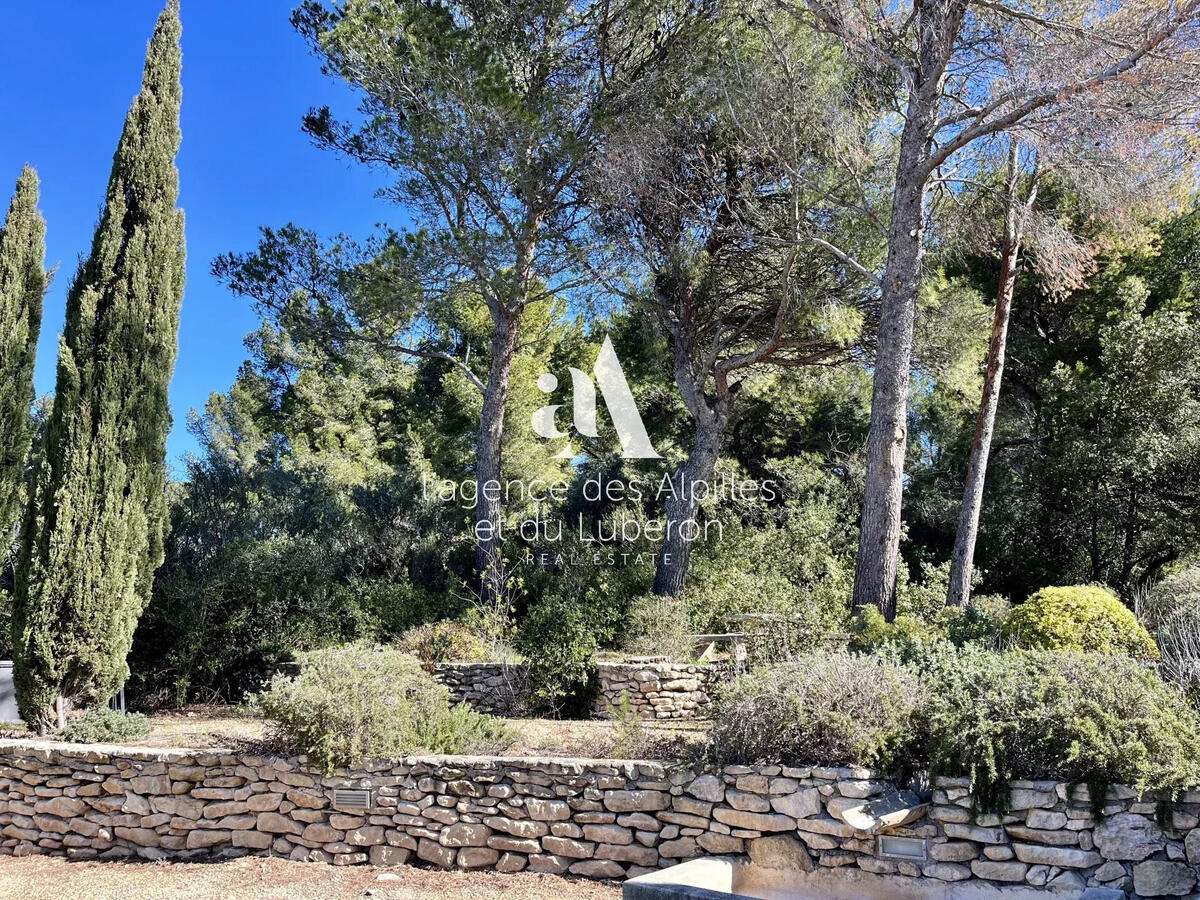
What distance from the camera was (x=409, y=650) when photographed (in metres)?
9.42

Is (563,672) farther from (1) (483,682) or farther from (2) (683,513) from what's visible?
(2) (683,513)

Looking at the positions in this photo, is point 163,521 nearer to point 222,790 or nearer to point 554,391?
point 222,790

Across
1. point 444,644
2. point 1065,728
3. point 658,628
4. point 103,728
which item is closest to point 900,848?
point 1065,728

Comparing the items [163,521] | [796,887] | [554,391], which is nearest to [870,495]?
[796,887]

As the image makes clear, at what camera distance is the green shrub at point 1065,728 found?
157 inches

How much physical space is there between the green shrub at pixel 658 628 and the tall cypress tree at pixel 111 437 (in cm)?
491

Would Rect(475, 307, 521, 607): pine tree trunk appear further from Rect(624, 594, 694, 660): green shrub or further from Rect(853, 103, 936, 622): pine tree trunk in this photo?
Rect(853, 103, 936, 622): pine tree trunk

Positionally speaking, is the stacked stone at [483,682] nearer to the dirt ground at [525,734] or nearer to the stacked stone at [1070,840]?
the dirt ground at [525,734]

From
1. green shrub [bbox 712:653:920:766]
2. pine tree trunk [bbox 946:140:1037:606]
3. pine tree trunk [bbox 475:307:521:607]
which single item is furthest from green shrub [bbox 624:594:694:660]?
green shrub [bbox 712:653:920:766]

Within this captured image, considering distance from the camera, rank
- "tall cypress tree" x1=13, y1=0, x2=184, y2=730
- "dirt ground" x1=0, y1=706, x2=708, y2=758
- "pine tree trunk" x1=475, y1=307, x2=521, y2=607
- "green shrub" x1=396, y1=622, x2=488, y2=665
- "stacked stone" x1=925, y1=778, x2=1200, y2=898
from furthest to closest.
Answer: "pine tree trunk" x1=475, y1=307, x2=521, y2=607
"green shrub" x1=396, y1=622, x2=488, y2=665
"tall cypress tree" x1=13, y1=0, x2=184, y2=730
"dirt ground" x1=0, y1=706, x2=708, y2=758
"stacked stone" x1=925, y1=778, x2=1200, y2=898

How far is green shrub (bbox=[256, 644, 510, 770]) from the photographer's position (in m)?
5.46

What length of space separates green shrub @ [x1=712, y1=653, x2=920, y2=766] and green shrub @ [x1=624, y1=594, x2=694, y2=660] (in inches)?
164

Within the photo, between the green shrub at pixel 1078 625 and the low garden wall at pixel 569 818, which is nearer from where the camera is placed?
the low garden wall at pixel 569 818

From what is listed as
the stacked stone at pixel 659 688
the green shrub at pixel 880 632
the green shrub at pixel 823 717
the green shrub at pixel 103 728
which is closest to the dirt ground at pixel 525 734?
the green shrub at pixel 103 728
